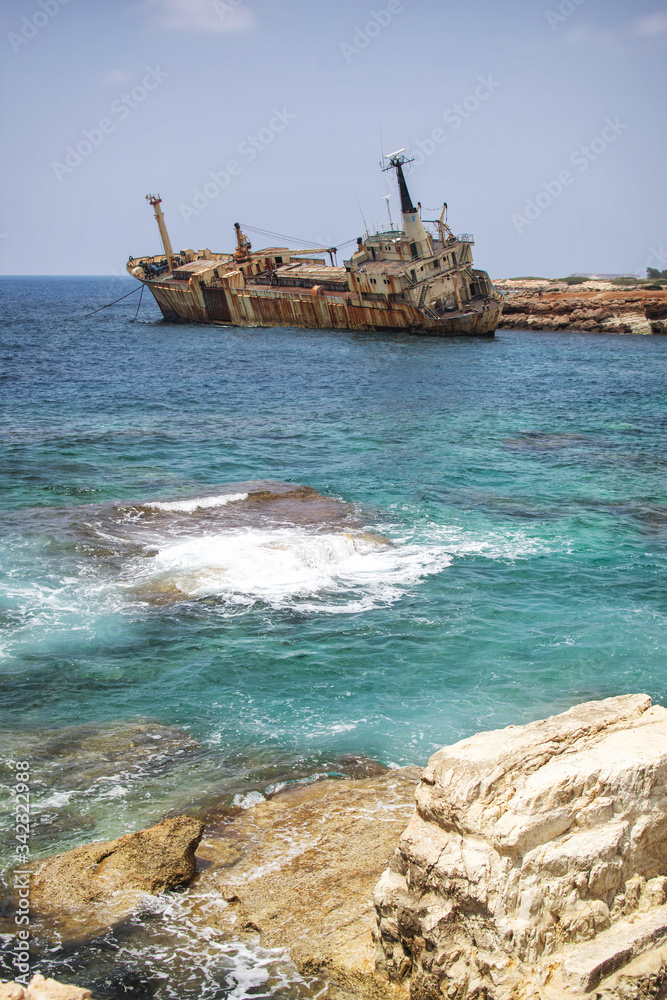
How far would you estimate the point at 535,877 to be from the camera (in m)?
4.47

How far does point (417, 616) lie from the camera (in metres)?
12.2

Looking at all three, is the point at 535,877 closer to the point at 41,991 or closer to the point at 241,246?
the point at 41,991

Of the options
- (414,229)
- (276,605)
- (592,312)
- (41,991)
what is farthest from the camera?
(592,312)

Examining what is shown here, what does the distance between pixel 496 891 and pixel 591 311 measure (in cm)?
6576

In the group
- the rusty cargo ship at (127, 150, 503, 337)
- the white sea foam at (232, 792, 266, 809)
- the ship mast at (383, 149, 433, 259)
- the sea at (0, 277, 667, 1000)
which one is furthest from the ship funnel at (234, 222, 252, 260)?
the white sea foam at (232, 792, 266, 809)

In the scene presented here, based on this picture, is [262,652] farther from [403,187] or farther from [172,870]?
[403,187]

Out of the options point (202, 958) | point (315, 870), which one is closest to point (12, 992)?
point (202, 958)

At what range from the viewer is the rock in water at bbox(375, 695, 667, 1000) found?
4395mm

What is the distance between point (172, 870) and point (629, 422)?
1020 inches

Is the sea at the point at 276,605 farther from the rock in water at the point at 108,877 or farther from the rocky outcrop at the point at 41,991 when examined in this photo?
A: the rocky outcrop at the point at 41,991

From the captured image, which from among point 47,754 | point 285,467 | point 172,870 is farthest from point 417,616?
point 285,467

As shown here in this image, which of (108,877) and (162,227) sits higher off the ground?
(162,227)

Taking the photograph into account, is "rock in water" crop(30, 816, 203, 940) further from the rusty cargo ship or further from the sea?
the rusty cargo ship

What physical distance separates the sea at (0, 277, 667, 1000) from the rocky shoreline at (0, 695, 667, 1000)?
13.8 inches
